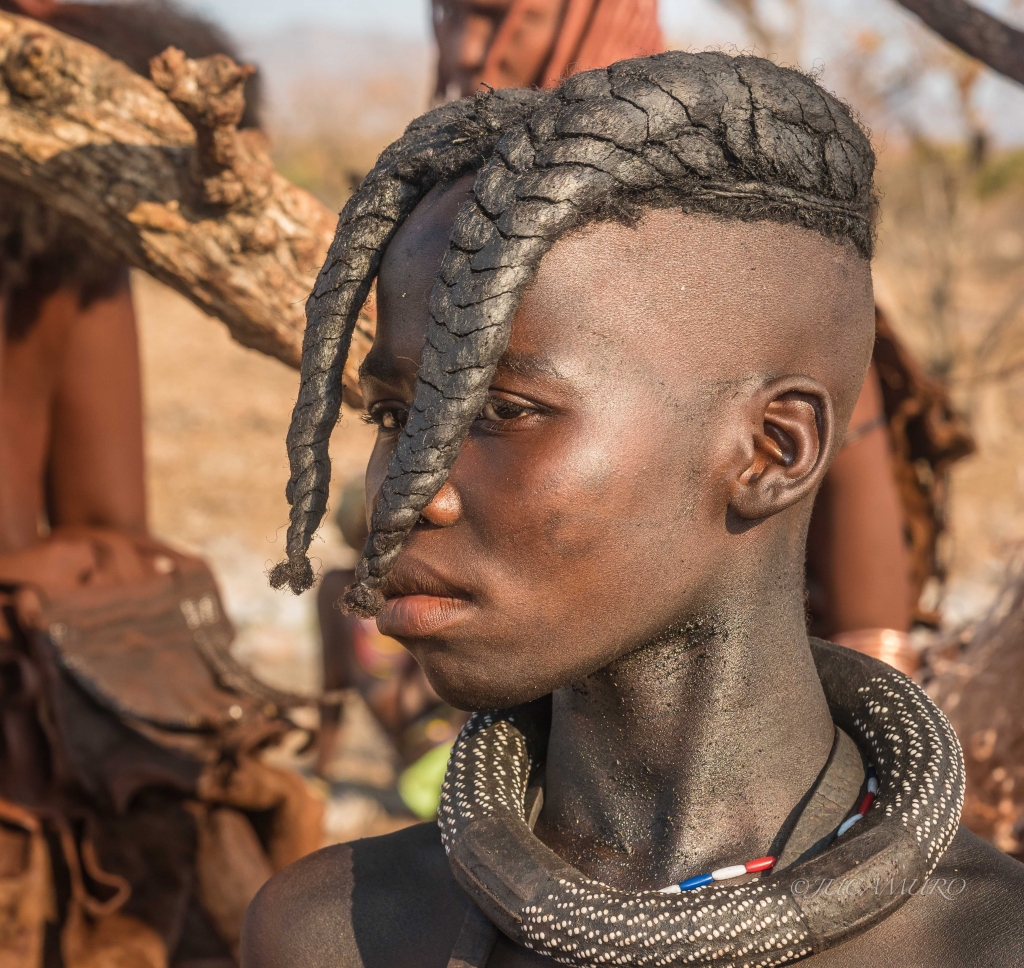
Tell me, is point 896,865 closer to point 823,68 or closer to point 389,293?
point 389,293

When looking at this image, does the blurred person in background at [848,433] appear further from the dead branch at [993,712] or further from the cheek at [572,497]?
the cheek at [572,497]

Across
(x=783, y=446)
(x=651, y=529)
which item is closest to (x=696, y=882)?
(x=651, y=529)

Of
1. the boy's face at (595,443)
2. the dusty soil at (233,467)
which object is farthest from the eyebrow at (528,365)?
the dusty soil at (233,467)

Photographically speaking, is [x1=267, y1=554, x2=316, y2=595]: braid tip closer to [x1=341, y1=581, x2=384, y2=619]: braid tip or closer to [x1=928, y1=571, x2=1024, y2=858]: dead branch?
[x1=341, y1=581, x2=384, y2=619]: braid tip

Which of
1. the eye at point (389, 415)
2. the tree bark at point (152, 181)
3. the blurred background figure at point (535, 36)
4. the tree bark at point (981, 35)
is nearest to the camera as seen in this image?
the eye at point (389, 415)

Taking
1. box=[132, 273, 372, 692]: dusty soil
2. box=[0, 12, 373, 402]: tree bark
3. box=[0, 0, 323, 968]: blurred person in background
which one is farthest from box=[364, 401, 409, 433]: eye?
box=[132, 273, 372, 692]: dusty soil

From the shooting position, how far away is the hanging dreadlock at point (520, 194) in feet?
4.70

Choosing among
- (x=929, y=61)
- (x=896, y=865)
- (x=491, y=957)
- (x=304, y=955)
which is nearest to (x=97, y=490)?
(x=304, y=955)

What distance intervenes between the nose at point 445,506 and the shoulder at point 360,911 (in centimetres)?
62

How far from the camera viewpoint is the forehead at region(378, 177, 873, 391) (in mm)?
1479

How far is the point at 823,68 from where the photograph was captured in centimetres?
176

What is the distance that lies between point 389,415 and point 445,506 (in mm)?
222

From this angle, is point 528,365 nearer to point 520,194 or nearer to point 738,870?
point 520,194

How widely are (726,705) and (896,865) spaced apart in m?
0.31
